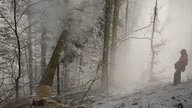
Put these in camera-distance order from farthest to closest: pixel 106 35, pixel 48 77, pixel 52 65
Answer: pixel 106 35 → pixel 52 65 → pixel 48 77

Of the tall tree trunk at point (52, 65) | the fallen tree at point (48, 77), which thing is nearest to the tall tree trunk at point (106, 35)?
the fallen tree at point (48, 77)

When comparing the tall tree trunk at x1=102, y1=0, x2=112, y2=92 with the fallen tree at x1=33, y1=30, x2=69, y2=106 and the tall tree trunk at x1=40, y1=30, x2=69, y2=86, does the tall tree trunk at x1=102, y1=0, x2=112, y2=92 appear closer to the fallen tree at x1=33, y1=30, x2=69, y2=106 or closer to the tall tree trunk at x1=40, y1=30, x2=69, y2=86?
the fallen tree at x1=33, y1=30, x2=69, y2=106

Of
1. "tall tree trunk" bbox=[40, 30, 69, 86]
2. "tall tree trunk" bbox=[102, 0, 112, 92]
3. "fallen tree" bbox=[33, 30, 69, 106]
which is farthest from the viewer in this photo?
"tall tree trunk" bbox=[102, 0, 112, 92]

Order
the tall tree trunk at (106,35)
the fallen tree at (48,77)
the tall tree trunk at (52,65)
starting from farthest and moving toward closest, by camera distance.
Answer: the tall tree trunk at (106,35), the tall tree trunk at (52,65), the fallen tree at (48,77)

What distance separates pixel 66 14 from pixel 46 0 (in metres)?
1.17

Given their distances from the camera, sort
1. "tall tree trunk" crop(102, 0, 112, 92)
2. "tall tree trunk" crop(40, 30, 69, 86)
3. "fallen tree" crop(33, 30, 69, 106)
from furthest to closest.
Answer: "tall tree trunk" crop(102, 0, 112, 92) < "tall tree trunk" crop(40, 30, 69, 86) < "fallen tree" crop(33, 30, 69, 106)

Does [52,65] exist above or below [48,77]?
above

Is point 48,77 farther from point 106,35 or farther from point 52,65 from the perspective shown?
point 106,35

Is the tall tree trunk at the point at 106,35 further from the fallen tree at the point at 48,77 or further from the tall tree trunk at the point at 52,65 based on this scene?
the tall tree trunk at the point at 52,65

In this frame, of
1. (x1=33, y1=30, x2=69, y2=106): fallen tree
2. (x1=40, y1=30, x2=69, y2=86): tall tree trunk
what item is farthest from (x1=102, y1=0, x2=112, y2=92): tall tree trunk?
(x1=40, y1=30, x2=69, y2=86): tall tree trunk

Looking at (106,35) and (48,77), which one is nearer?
(48,77)

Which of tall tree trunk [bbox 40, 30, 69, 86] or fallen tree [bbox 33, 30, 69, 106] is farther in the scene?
tall tree trunk [bbox 40, 30, 69, 86]

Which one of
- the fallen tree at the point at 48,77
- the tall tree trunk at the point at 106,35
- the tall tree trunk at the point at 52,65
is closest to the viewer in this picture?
the fallen tree at the point at 48,77

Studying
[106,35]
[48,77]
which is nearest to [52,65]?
[48,77]
